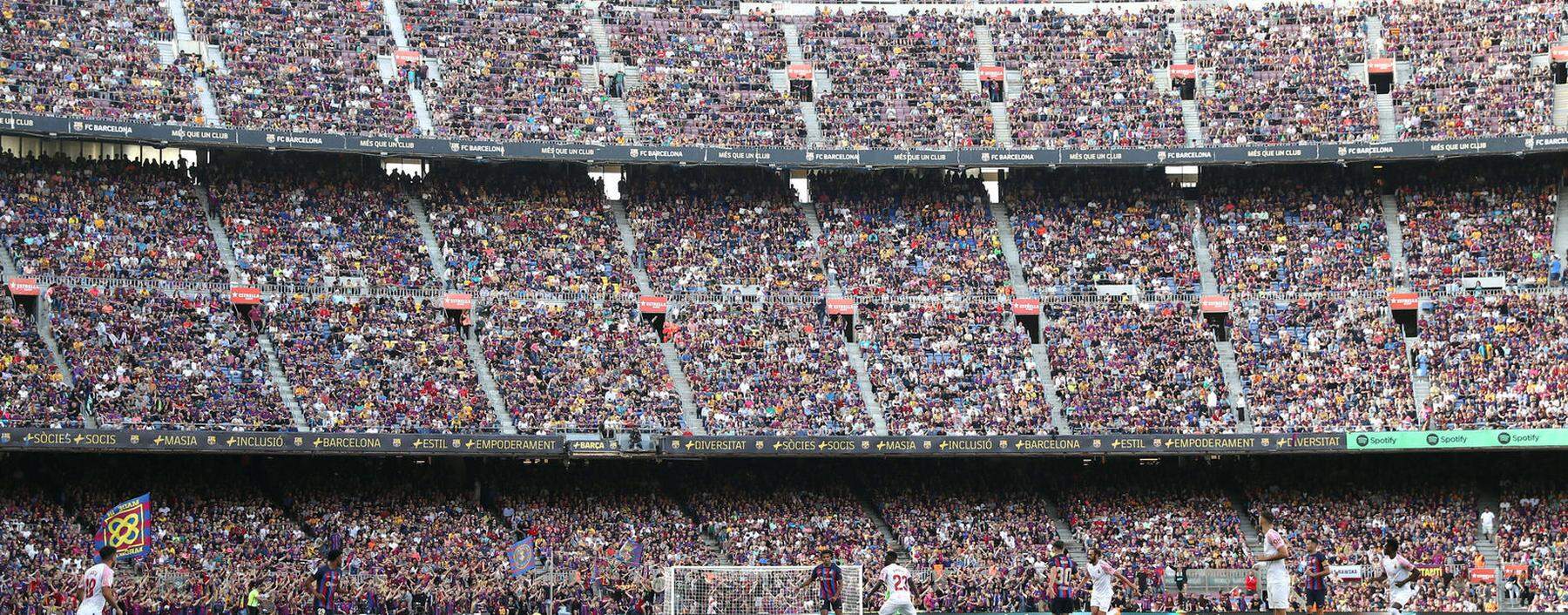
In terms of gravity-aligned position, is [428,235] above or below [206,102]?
below

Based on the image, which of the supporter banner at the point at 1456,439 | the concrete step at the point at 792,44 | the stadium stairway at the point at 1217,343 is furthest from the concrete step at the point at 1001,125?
the supporter banner at the point at 1456,439

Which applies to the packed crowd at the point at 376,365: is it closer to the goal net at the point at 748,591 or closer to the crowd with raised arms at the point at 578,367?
the crowd with raised arms at the point at 578,367

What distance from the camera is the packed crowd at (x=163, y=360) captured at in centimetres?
5247

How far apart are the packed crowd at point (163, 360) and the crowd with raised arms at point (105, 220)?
122 centimetres

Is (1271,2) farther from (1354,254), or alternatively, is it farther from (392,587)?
(392,587)

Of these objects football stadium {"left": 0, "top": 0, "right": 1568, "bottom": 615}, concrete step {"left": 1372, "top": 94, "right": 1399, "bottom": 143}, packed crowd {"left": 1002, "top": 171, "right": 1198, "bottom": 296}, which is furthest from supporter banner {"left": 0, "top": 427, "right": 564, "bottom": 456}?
concrete step {"left": 1372, "top": 94, "right": 1399, "bottom": 143}

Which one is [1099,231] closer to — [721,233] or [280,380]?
[721,233]

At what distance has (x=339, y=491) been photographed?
54.3 meters

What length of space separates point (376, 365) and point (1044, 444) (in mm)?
19736

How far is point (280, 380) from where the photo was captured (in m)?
54.8

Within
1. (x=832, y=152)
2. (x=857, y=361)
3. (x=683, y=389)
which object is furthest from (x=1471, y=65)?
(x=683, y=389)

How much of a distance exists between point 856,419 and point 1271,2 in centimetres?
2548

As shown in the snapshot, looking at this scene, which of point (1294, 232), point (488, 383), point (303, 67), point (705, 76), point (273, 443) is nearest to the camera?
point (273, 443)

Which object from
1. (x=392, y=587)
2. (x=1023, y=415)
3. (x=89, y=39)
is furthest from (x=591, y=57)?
(x=392, y=587)
